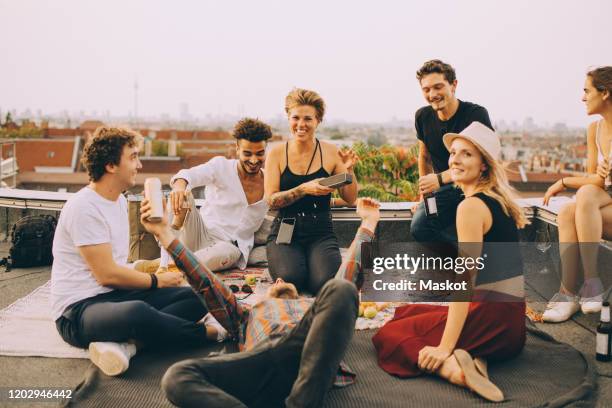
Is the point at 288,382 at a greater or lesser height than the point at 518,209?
lesser

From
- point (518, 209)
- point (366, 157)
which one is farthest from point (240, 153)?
point (366, 157)

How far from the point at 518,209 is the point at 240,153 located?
2321 millimetres

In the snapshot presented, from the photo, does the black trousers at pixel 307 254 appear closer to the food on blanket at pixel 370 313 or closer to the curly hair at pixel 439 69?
the food on blanket at pixel 370 313

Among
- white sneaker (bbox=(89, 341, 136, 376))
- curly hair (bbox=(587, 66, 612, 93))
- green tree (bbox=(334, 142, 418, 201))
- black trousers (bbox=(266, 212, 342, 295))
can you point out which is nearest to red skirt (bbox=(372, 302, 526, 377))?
black trousers (bbox=(266, 212, 342, 295))

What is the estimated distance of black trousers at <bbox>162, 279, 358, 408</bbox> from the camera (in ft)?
6.67

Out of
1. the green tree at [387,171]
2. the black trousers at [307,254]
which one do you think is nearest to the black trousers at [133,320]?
the black trousers at [307,254]

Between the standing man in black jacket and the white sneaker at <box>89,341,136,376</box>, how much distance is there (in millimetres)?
2383

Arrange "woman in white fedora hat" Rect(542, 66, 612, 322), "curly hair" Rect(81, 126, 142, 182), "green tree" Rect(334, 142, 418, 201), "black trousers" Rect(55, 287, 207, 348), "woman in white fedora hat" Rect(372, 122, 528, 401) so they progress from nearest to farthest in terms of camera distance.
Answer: "woman in white fedora hat" Rect(372, 122, 528, 401), "black trousers" Rect(55, 287, 207, 348), "curly hair" Rect(81, 126, 142, 182), "woman in white fedora hat" Rect(542, 66, 612, 322), "green tree" Rect(334, 142, 418, 201)

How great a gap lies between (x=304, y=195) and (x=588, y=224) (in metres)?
1.83

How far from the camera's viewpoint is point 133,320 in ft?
9.34

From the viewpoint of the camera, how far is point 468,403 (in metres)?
2.53

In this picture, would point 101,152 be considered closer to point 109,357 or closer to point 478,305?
point 109,357

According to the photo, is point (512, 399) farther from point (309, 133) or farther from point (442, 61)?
point (442, 61)

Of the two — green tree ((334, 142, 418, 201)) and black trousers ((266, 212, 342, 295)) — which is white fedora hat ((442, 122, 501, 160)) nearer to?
black trousers ((266, 212, 342, 295))
